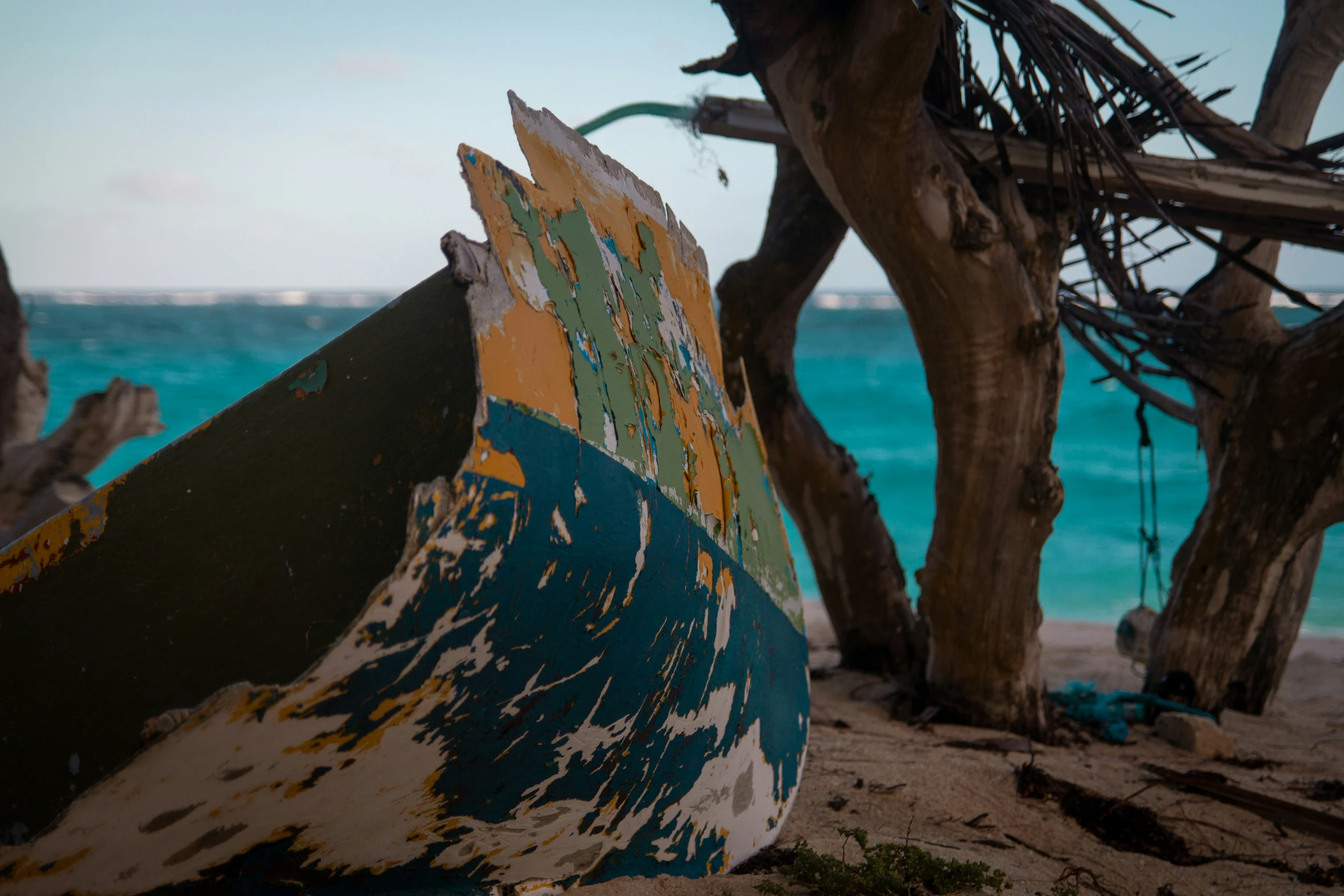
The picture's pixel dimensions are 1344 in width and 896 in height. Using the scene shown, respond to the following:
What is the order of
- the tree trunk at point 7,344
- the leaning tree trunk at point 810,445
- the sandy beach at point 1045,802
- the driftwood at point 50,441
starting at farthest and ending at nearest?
the leaning tree trunk at point 810,445 < the driftwood at point 50,441 < the tree trunk at point 7,344 < the sandy beach at point 1045,802

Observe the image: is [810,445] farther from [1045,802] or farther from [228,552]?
[228,552]

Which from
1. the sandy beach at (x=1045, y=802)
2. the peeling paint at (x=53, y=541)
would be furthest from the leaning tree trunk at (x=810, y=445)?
the peeling paint at (x=53, y=541)

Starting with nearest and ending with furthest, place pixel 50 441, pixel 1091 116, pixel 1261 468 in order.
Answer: pixel 1091 116
pixel 1261 468
pixel 50 441

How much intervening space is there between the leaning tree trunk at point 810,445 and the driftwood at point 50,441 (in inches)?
85.9

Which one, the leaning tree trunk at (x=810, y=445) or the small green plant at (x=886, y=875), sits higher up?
the leaning tree trunk at (x=810, y=445)

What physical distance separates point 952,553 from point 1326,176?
137 cm

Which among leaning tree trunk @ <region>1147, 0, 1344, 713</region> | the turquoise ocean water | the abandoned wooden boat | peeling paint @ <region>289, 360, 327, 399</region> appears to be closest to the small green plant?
the abandoned wooden boat

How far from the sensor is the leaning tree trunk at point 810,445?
2975 millimetres

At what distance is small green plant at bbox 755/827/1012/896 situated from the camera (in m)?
1.33

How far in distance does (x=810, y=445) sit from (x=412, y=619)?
2333mm

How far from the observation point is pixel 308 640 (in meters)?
0.91

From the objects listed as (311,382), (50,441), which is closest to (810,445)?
(311,382)

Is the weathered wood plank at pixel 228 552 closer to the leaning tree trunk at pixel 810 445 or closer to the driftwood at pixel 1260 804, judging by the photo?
the leaning tree trunk at pixel 810 445

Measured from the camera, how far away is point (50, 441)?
2.98 meters
